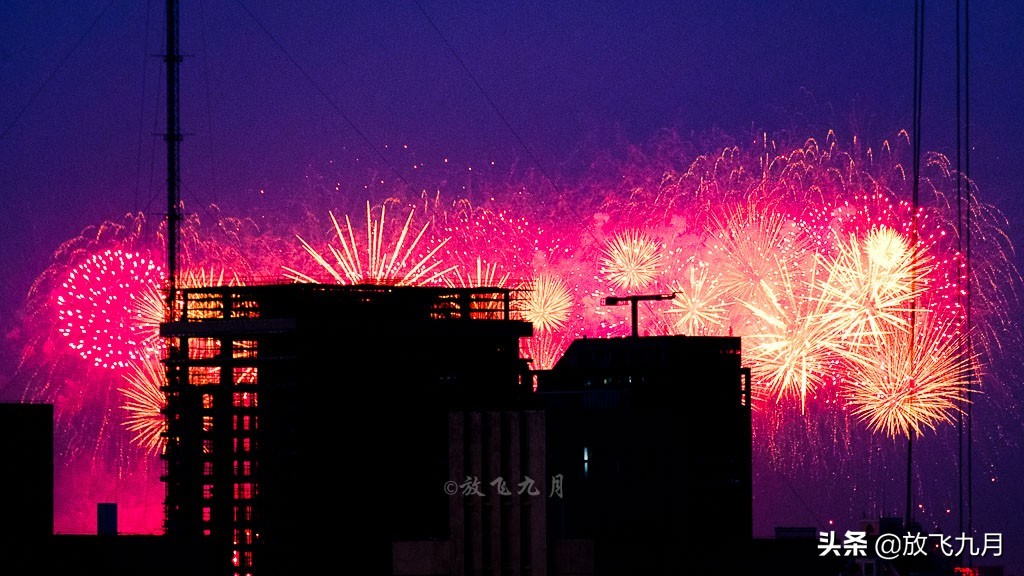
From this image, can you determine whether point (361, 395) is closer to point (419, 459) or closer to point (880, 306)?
point (419, 459)

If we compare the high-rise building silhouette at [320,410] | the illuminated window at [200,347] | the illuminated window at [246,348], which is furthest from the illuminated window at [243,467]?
the illuminated window at [200,347]

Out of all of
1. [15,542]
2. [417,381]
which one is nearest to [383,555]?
[417,381]

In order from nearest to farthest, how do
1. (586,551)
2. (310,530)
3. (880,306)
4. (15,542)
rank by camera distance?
(586,551) → (15,542) → (880,306) → (310,530)

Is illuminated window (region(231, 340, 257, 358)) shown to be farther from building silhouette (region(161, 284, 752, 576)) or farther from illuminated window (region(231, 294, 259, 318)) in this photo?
illuminated window (region(231, 294, 259, 318))

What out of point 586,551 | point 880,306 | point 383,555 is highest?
point 880,306

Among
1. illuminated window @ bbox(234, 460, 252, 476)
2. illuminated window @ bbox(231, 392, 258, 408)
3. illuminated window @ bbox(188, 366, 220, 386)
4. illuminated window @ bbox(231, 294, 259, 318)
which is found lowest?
illuminated window @ bbox(234, 460, 252, 476)

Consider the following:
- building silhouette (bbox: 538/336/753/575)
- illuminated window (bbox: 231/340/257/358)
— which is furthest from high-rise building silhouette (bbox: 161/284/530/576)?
building silhouette (bbox: 538/336/753/575)

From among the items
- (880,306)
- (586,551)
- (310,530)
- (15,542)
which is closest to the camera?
(586,551)

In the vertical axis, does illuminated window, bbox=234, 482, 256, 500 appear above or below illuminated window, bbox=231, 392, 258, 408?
below
